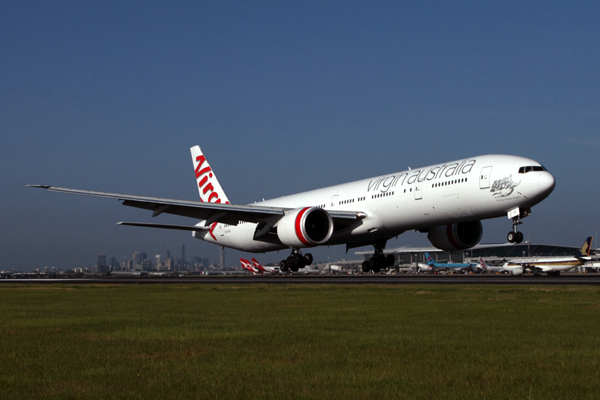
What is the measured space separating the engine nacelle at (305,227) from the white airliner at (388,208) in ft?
0.19

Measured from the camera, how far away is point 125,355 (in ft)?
29.9

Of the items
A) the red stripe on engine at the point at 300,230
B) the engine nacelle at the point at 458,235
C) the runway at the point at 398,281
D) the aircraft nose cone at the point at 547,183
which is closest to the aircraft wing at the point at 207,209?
the red stripe on engine at the point at 300,230

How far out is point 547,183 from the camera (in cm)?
3066

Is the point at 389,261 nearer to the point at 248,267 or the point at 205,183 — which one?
the point at 205,183

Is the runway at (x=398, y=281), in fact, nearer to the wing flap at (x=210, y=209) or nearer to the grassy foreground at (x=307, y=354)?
the wing flap at (x=210, y=209)

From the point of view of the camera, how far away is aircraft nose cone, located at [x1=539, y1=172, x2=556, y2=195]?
3060 cm

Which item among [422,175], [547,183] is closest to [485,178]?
[547,183]

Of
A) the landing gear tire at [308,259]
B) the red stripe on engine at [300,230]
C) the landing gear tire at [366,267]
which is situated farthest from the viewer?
the landing gear tire at [366,267]

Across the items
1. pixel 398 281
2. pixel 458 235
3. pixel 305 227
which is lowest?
pixel 398 281

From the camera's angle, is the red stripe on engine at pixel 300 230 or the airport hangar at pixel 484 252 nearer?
the red stripe on engine at pixel 300 230

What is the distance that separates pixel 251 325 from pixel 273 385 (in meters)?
6.00

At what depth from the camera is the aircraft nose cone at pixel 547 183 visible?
30.6 meters

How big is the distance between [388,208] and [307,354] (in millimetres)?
28253

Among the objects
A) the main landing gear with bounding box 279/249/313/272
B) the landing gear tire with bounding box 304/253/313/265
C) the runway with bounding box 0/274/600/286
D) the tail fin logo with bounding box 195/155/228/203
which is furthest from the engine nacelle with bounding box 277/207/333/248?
the tail fin logo with bounding box 195/155/228/203
